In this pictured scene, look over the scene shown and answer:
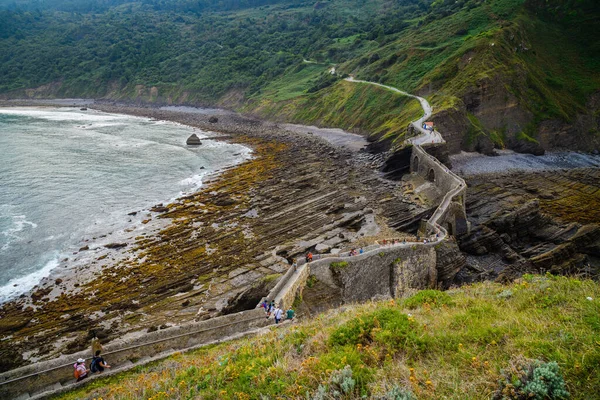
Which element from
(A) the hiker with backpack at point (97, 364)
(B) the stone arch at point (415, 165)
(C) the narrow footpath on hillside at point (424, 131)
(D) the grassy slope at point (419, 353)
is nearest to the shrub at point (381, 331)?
(D) the grassy slope at point (419, 353)

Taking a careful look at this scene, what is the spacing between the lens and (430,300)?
12.3 meters

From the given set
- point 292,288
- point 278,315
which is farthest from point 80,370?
point 292,288

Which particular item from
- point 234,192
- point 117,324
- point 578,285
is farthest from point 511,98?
point 117,324

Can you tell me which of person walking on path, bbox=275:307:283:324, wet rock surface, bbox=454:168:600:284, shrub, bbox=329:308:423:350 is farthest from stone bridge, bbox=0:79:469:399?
shrub, bbox=329:308:423:350

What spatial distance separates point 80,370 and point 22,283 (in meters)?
19.2

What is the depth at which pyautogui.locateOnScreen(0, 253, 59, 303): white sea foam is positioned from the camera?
82.0 ft

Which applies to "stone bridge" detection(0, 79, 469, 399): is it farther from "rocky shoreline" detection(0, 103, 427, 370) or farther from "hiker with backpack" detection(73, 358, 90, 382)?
"rocky shoreline" detection(0, 103, 427, 370)

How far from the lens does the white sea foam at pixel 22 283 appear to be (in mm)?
25000

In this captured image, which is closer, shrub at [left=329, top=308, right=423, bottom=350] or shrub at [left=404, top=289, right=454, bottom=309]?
shrub at [left=329, top=308, right=423, bottom=350]

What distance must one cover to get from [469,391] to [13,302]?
27915 mm

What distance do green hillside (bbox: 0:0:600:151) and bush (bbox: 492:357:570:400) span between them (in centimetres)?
5116

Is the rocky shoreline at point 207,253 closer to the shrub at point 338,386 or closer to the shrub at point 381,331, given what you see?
the shrub at point 381,331

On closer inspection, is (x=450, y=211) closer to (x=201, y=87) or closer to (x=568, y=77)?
(x=568, y=77)

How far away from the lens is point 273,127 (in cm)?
8606
